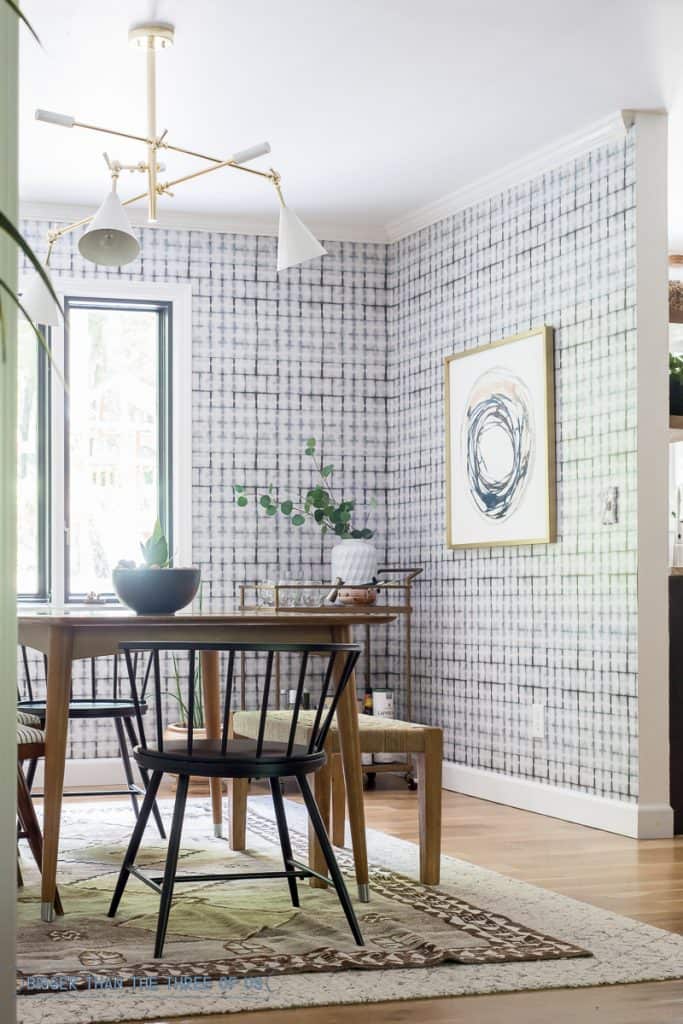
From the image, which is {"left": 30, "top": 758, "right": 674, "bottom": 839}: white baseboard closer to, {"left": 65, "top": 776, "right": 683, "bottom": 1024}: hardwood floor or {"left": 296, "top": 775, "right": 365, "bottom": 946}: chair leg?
{"left": 65, "top": 776, "right": 683, "bottom": 1024}: hardwood floor

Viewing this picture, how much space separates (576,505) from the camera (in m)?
4.86

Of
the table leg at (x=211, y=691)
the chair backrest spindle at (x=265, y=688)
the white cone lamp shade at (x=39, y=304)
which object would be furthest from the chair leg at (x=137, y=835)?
the white cone lamp shade at (x=39, y=304)

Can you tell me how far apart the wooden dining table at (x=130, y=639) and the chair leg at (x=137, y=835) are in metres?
0.15

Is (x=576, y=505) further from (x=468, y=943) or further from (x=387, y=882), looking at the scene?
(x=468, y=943)

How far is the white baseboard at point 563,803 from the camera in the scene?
446 centimetres

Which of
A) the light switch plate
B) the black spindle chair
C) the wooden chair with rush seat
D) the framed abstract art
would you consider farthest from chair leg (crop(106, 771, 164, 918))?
the framed abstract art

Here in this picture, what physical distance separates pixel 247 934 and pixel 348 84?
2778 millimetres

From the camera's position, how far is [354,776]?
338cm

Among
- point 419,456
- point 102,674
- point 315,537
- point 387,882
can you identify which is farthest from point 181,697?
point 387,882

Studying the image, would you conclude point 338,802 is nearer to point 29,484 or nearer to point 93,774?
point 93,774

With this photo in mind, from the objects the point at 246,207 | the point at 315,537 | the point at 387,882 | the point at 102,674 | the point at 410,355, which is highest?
the point at 246,207

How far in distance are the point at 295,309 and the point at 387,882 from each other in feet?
10.7

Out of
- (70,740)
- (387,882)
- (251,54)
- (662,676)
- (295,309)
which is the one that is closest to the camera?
(387,882)

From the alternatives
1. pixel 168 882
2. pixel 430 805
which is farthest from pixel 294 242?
pixel 168 882
